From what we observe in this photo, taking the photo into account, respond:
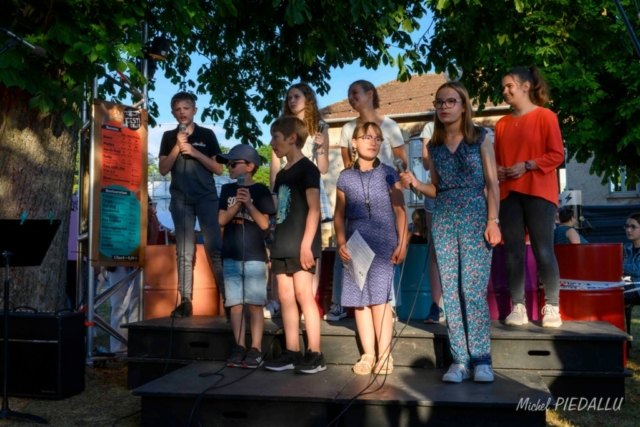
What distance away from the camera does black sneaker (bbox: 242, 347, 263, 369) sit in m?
5.30

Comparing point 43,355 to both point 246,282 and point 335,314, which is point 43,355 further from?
point 335,314

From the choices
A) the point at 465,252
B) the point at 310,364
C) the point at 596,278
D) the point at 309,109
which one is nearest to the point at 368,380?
the point at 310,364

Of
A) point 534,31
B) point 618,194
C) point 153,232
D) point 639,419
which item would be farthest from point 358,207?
point 618,194

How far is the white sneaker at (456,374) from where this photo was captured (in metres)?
4.69

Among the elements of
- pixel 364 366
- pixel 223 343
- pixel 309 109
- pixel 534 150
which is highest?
pixel 309 109

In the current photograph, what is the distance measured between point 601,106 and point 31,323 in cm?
1517

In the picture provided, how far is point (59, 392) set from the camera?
224 inches

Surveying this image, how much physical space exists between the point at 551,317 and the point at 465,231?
127cm

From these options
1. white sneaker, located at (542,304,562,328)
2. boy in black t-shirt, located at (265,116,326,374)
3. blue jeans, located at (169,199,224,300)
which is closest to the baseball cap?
boy in black t-shirt, located at (265,116,326,374)

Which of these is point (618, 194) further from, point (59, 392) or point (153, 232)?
point (59, 392)

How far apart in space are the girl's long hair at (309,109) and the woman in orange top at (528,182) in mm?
1533

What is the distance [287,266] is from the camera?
16.9 feet

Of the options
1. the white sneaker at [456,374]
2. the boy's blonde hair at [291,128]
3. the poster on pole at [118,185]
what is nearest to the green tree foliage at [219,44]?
the poster on pole at [118,185]

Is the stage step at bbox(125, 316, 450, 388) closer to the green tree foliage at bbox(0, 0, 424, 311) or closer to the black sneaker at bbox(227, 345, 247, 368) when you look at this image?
the black sneaker at bbox(227, 345, 247, 368)
